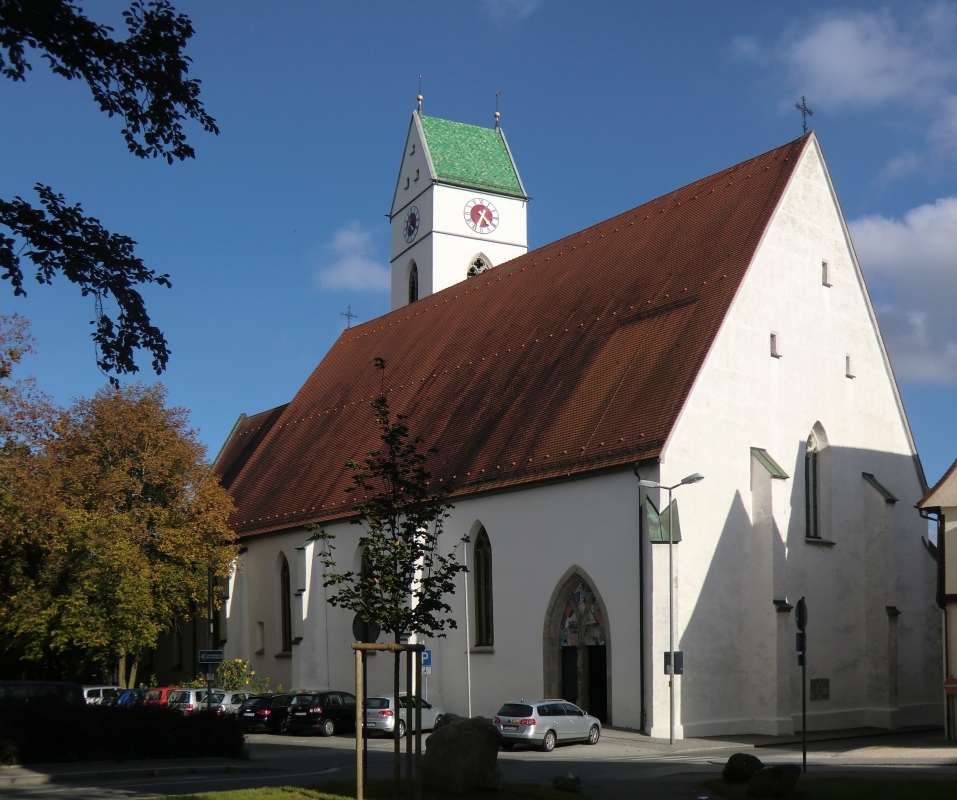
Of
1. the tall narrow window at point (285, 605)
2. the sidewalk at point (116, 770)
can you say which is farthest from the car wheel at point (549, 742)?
the tall narrow window at point (285, 605)

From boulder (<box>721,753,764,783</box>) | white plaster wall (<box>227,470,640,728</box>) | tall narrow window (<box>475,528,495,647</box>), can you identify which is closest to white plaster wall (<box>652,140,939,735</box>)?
white plaster wall (<box>227,470,640,728</box>)

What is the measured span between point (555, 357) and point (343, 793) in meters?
19.5

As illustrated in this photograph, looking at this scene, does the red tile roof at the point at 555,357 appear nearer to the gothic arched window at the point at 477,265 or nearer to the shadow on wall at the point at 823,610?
the shadow on wall at the point at 823,610

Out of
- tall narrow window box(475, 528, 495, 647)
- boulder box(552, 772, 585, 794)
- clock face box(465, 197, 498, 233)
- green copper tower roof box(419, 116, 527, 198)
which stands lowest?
boulder box(552, 772, 585, 794)

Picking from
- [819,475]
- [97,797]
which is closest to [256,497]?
[819,475]

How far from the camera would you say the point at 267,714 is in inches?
1243

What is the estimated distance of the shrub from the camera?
832 inches

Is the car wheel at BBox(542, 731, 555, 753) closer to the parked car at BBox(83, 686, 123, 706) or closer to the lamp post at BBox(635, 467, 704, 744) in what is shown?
the lamp post at BBox(635, 467, 704, 744)

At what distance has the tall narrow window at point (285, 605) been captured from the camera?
40969 mm

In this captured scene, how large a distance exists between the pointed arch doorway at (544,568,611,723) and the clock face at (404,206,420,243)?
24331 millimetres

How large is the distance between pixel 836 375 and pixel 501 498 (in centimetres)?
946

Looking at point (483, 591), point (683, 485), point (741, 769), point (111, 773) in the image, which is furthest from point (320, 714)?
point (741, 769)

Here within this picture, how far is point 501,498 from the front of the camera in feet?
105

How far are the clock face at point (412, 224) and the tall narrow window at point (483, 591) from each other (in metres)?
20.9
